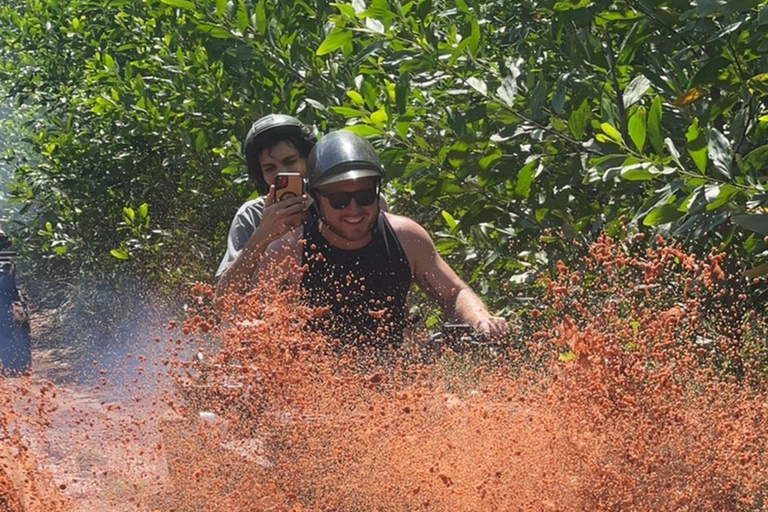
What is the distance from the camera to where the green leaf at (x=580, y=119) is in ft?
17.0

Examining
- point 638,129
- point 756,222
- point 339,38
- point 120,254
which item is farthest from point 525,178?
point 120,254

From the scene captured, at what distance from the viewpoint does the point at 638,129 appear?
4.61 metres

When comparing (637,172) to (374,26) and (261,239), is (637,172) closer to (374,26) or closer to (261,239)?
(261,239)

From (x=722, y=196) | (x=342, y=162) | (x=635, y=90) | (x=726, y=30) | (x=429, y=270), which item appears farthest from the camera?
(x=429, y=270)

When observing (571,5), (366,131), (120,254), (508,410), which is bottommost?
(120,254)

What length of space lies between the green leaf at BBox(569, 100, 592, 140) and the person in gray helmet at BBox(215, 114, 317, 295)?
108 cm

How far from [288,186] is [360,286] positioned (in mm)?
498

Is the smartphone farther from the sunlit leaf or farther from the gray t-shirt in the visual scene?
the sunlit leaf

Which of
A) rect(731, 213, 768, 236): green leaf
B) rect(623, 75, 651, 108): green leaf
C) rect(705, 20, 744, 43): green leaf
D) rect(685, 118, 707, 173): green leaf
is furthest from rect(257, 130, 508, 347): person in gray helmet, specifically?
rect(705, 20, 744, 43): green leaf

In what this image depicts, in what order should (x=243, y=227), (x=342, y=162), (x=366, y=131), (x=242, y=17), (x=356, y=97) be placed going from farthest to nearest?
1. (x=242, y=17)
2. (x=356, y=97)
3. (x=243, y=227)
4. (x=366, y=131)
5. (x=342, y=162)

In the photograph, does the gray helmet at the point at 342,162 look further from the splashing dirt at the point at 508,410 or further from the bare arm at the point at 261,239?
the splashing dirt at the point at 508,410

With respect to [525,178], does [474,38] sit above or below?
above

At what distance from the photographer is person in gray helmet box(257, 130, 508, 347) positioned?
5.35m

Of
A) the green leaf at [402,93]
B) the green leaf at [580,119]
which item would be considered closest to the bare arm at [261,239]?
the green leaf at [402,93]
